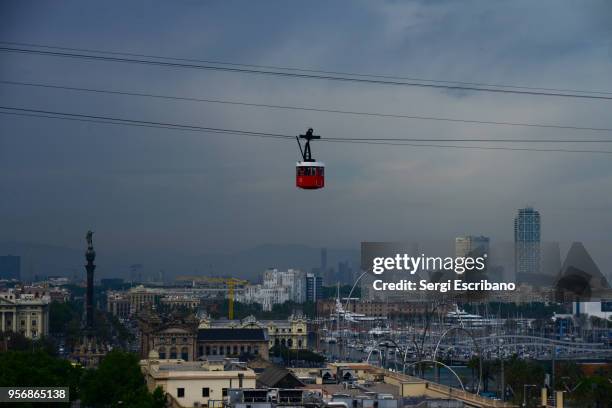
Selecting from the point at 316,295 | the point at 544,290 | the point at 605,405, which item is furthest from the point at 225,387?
the point at 316,295

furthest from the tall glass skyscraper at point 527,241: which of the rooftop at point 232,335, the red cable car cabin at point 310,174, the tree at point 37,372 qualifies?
the red cable car cabin at point 310,174

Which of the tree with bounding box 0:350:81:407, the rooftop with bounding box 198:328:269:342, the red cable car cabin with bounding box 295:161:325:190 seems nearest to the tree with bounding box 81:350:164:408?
the tree with bounding box 0:350:81:407

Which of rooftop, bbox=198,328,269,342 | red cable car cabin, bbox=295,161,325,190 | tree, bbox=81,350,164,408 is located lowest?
rooftop, bbox=198,328,269,342

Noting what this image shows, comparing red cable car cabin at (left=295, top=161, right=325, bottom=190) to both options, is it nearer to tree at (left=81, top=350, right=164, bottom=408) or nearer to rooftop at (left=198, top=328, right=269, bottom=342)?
tree at (left=81, top=350, right=164, bottom=408)

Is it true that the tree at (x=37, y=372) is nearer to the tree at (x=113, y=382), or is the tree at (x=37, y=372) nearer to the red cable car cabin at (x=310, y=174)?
the tree at (x=113, y=382)

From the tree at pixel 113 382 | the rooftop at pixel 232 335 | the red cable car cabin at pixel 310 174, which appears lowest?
the rooftop at pixel 232 335
